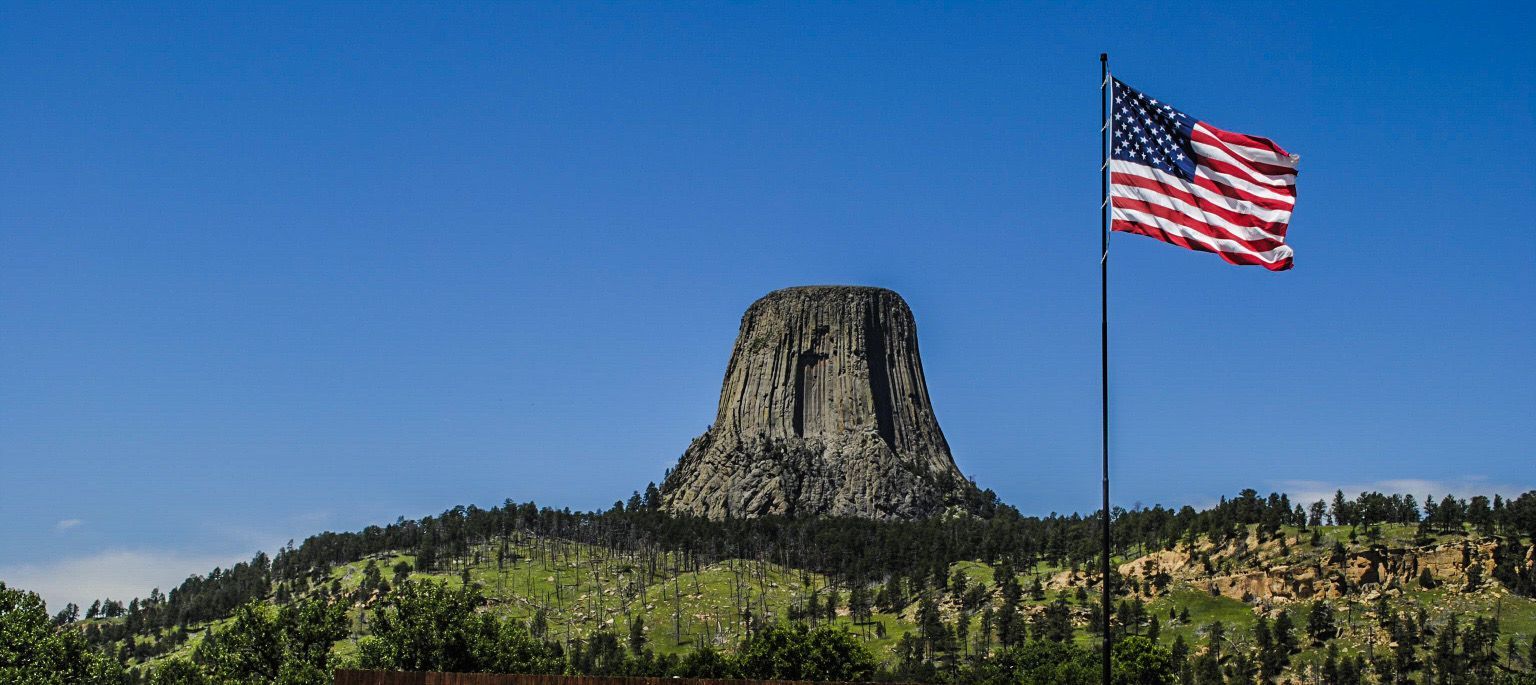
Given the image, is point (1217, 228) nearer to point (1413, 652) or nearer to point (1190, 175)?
point (1190, 175)

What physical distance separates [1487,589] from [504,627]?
387ft

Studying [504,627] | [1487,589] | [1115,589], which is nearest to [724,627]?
[1115,589]

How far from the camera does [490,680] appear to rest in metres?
35.7

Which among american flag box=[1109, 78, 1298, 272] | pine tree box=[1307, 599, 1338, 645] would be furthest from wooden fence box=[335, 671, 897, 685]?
pine tree box=[1307, 599, 1338, 645]

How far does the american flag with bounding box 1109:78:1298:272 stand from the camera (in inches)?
1180

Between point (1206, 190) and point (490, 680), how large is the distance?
18605 mm

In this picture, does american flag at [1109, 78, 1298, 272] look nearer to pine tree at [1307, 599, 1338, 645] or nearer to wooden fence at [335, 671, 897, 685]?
wooden fence at [335, 671, 897, 685]

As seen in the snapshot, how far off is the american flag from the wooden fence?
40.0 ft

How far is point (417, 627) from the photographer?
87.4 metres

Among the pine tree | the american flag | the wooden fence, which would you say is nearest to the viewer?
the american flag

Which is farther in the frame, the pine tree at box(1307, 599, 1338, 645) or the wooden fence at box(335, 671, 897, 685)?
the pine tree at box(1307, 599, 1338, 645)

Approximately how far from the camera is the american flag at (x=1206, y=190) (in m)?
30.0

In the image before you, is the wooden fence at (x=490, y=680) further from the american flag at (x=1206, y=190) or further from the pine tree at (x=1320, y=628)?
the pine tree at (x=1320, y=628)

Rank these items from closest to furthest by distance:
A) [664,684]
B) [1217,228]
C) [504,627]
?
[1217,228] → [664,684] → [504,627]
